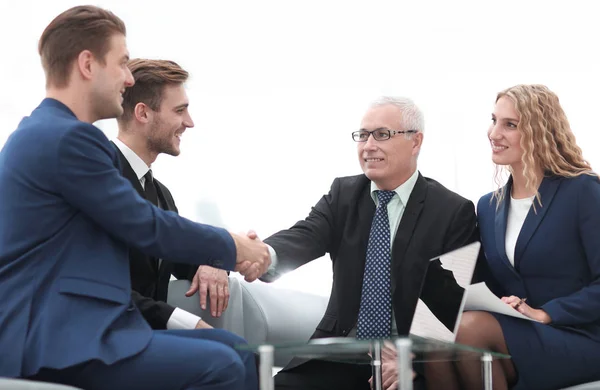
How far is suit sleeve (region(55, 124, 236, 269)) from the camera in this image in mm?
2250

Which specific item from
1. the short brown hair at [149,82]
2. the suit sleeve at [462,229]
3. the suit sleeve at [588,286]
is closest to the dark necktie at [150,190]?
the short brown hair at [149,82]

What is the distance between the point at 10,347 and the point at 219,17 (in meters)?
2.74

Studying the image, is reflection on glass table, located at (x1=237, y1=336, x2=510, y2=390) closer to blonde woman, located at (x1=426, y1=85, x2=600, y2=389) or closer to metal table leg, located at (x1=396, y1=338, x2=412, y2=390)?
metal table leg, located at (x1=396, y1=338, x2=412, y2=390)

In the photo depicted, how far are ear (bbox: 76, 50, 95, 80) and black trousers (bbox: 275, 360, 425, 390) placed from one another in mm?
1300

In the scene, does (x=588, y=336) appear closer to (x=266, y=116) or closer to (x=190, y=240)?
(x=190, y=240)

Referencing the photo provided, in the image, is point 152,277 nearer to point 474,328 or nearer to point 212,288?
point 212,288

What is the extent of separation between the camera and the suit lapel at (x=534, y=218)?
3.04 meters

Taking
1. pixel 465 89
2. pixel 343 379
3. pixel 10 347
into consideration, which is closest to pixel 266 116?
pixel 465 89

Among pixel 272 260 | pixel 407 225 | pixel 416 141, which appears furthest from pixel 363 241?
pixel 416 141

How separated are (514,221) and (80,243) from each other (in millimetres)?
1565

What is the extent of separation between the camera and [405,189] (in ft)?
11.0

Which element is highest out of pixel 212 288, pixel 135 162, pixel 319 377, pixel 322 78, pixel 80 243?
pixel 322 78

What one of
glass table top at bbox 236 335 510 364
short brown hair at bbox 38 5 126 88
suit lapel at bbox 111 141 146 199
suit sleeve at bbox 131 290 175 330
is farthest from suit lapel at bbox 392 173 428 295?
short brown hair at bbox 38 5 126 88

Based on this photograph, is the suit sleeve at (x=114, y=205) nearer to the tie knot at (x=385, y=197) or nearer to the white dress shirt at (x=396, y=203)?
the white dress shirt at (x=396, y=203)
